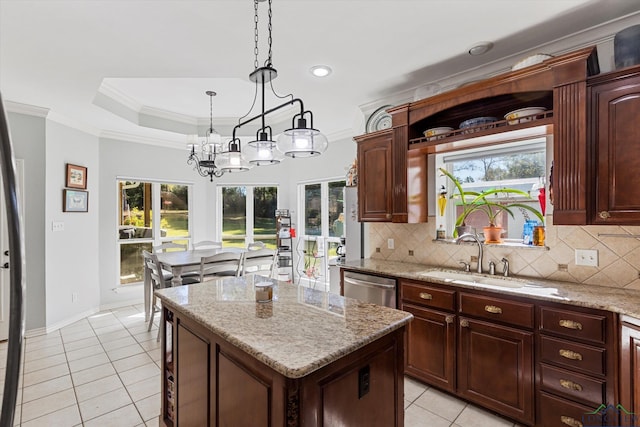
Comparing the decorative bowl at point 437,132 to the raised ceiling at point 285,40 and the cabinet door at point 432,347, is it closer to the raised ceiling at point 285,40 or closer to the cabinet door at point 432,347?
the raised ceiling at point 285,40

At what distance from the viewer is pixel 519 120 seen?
231cm

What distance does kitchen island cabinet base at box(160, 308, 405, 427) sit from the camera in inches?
46.0

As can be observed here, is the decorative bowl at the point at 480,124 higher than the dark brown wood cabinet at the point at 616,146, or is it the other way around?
the decorative bowl at the point at 480,124

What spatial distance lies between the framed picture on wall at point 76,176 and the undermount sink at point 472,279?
4.33 metres

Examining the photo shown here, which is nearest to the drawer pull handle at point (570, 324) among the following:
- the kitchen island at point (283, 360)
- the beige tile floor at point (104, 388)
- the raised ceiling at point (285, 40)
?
the beige tile floor at point (104, 388)

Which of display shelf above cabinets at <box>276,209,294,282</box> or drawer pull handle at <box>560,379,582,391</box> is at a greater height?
display shelf above cabinets at <box>276,209,294,282</box>

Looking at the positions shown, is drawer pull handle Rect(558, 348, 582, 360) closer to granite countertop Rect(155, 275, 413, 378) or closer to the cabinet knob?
the cabinet knob

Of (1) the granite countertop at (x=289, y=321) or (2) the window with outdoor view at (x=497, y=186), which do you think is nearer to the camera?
(1) the granite countertop at (x=289, y=321)

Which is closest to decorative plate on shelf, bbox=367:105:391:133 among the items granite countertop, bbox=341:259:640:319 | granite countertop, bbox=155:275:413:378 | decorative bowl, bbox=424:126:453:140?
decorative bowl, bbox=424:126:453:140

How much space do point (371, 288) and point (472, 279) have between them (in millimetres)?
847

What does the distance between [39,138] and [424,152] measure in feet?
14.0

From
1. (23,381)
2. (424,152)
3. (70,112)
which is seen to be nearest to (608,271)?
(424,152)

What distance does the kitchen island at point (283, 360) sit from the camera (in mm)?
1176

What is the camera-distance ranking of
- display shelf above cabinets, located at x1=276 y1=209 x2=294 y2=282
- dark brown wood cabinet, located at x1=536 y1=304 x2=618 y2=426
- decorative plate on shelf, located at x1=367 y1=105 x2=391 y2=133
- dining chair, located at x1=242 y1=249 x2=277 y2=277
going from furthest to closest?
display shelf above cabinets, located at x1=276 y1=209 x2=294 y2=282 < dining chair, located at x1=242 y1=249 x2=277 y2=277 < decorative plate on shelf, located at x1=367 y1=105 x2=391 y2=133 < dark brown wood cabinet, located at x1=536 y1=304 x2=618 y2=426
